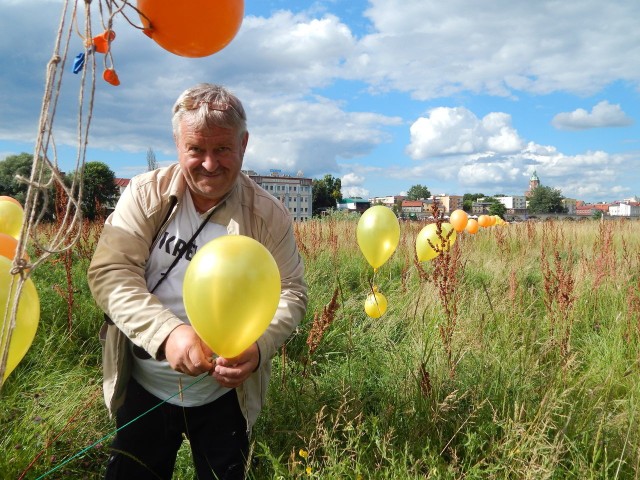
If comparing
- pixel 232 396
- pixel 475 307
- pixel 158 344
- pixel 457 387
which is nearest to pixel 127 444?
pixel 232 396

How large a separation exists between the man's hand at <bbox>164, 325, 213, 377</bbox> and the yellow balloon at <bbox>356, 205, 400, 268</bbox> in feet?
7.71

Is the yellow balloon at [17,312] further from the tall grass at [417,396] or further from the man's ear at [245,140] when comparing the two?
the tall grass at [417,396]

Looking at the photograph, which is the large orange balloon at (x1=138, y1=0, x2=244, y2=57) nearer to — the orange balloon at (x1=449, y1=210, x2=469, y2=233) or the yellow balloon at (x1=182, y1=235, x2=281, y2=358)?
the yellow balloon at (x1=182, y1=235, x2=281, y2=358)

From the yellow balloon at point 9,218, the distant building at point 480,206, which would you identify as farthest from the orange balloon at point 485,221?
the distant building at point 480,206

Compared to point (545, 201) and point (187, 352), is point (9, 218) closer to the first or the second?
point (187, 352)

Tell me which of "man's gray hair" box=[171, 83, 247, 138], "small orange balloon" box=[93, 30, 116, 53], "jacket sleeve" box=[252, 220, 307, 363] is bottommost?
"jacket sleeve" box=[252, 220, 307, 363]

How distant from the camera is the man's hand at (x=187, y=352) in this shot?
53.9 inches

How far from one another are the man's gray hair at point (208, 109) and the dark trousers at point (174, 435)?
3.35 feet

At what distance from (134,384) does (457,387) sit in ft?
5.84

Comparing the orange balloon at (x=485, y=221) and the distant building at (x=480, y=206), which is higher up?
the distant building at (x=480, y=206)

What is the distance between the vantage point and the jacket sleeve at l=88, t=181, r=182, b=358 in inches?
57.0

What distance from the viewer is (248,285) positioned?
1287 mm

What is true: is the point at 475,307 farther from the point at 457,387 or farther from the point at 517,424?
the point at 517,424

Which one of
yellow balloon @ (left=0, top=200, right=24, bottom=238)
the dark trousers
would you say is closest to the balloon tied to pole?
the dark trousers
